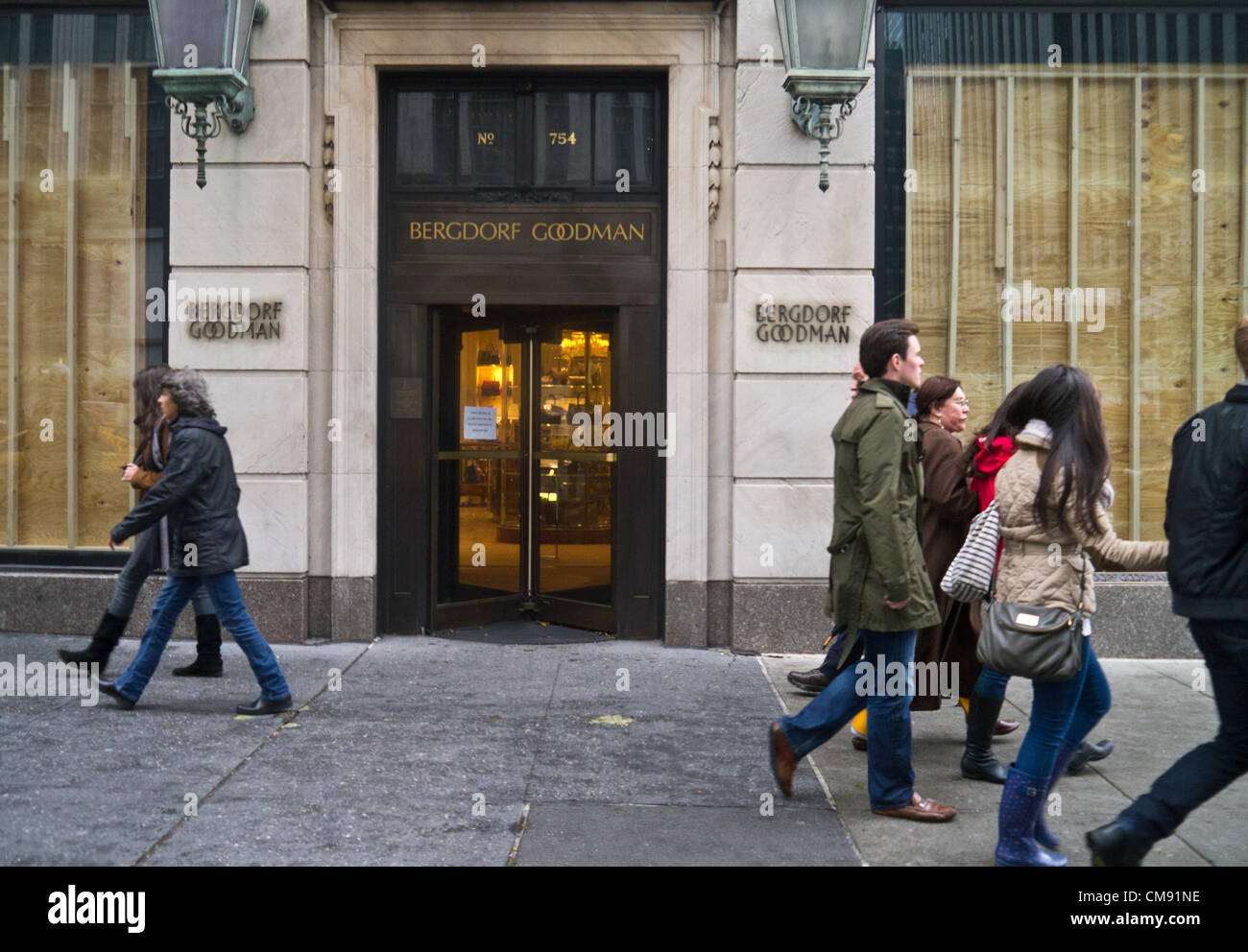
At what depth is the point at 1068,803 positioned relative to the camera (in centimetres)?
514

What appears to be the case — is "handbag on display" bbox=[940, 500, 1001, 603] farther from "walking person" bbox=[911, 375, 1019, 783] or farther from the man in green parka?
"walking person" bbox=[911, 375, 1019, 783]

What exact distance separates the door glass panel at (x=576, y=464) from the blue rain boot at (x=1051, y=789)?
515 cm

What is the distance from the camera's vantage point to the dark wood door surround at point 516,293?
8.78 m

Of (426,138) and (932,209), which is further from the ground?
(426,138)

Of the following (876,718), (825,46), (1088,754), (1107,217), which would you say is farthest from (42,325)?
(1107,217)

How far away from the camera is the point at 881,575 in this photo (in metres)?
4.64

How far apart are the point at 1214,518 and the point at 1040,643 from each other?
71 cm

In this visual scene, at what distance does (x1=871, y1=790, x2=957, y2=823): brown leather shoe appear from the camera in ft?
15.9

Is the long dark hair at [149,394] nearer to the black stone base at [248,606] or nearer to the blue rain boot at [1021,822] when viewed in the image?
the black stone base at [248,606]

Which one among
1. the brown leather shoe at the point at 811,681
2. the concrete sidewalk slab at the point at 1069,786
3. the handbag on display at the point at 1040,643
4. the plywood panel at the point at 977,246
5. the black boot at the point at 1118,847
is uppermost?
the plywood panel at the point at 977,246

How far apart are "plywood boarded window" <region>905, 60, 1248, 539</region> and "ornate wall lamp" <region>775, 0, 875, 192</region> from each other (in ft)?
3.28

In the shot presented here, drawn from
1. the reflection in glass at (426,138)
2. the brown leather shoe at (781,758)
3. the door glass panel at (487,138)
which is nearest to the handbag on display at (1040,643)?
the brown leather shoe at (781,758)

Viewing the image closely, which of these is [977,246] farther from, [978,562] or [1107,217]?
[978,562]

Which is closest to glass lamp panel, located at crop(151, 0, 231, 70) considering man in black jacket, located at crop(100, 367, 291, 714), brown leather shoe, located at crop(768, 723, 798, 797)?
man in black jacket, located at crop(100, 367, 291, 714)
